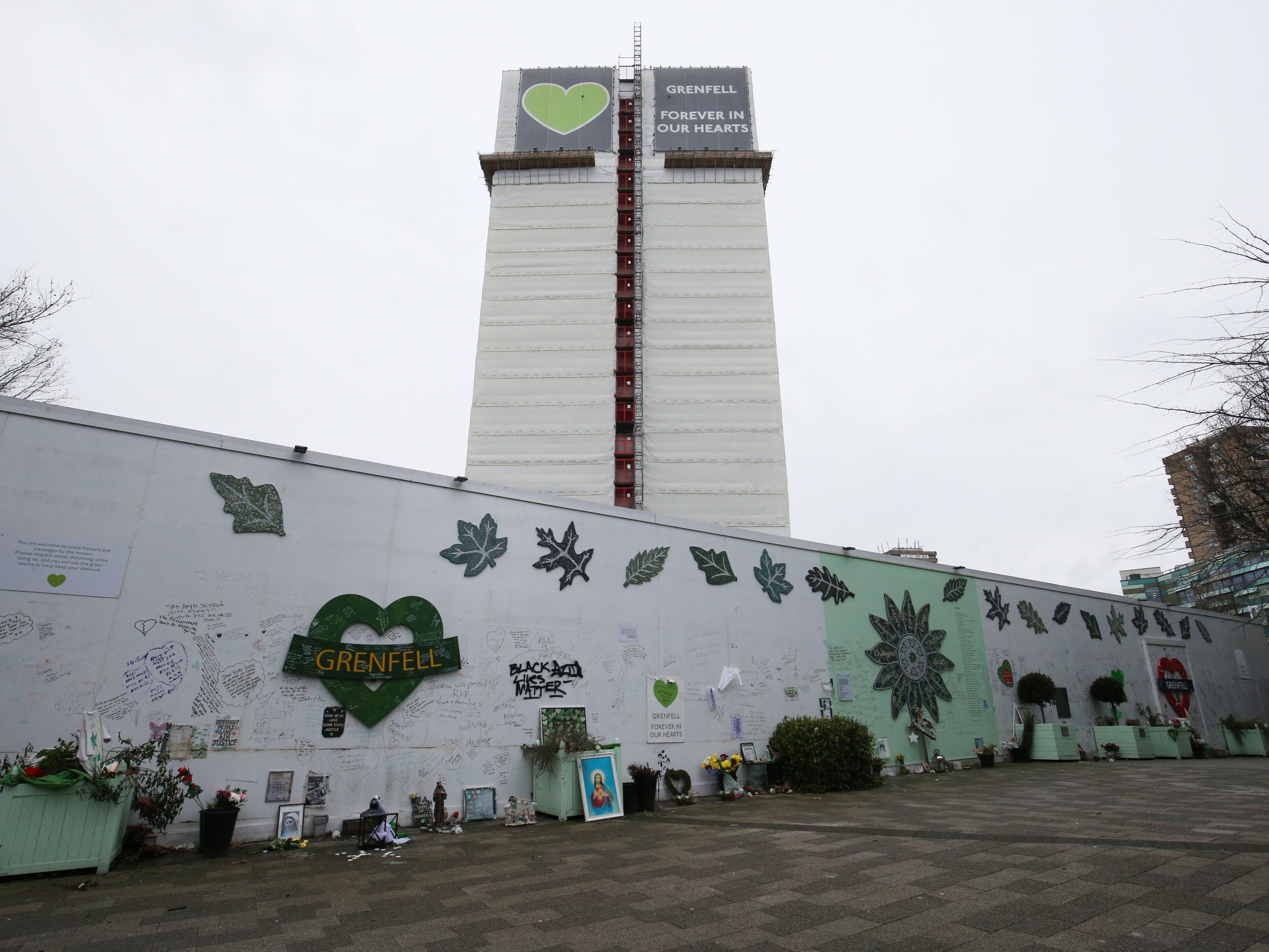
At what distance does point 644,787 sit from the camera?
1030cm

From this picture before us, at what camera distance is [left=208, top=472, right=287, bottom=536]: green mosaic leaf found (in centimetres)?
A: 884

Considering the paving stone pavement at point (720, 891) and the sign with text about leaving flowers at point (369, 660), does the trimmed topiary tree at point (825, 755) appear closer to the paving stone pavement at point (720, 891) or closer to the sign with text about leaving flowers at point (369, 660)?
the paving stone pavement at point (720, 891)

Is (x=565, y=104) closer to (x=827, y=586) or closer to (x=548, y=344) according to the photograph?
(x=548, y=344)

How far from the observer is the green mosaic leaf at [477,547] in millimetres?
10391

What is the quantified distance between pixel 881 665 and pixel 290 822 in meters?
12.3

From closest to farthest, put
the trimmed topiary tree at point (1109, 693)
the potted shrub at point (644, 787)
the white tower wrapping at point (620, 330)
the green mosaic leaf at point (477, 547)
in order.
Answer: the potted shrub at point (644, 787) < the green mosaic leaf at point (477, 547) < the trimmed topiary tree at point (1109, 693) < the white tower wrapping at point (620, 330)

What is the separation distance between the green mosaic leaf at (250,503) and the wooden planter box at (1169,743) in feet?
74.6

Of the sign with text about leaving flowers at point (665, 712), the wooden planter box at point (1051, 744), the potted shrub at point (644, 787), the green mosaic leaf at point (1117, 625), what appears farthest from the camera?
the green mosaic leaf at point (1117, 625)

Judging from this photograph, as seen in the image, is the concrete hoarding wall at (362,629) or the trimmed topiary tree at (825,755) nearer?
the concrete hoarding wall at (362,629)

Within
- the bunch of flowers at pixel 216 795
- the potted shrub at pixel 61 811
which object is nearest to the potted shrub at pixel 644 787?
the bunch of flowers at pixel 216 795

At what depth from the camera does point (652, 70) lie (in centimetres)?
4528

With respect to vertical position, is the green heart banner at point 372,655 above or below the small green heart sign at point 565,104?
below

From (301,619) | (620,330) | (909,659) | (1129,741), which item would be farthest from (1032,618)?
(620,330)

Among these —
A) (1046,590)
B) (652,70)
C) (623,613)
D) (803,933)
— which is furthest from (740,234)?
(803,933)
